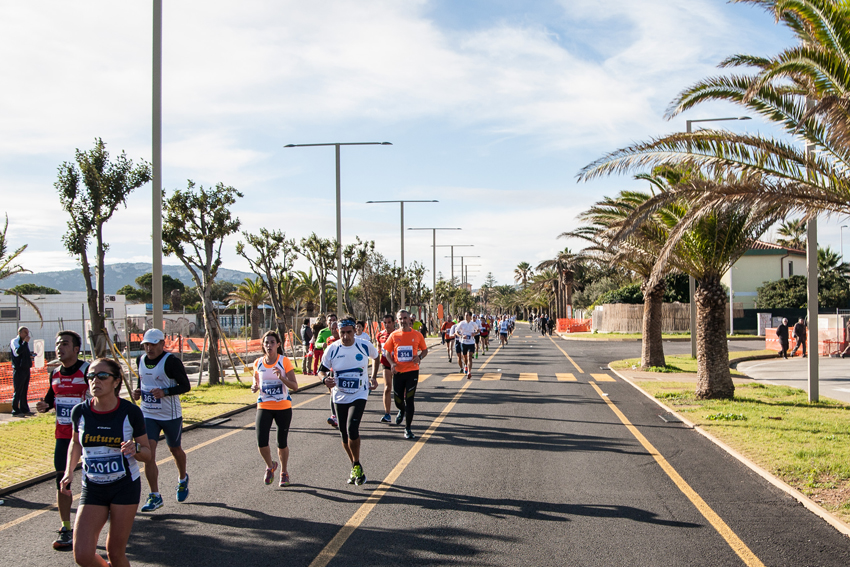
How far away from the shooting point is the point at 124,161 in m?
15.7

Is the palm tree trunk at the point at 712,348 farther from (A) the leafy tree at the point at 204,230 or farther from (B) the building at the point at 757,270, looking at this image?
(B) the building at the point at 757,270

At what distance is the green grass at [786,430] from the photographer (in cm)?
720

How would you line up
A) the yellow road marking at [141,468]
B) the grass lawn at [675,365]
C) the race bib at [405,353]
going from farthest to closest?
the grass lawn at [675,365] → the race bib at [405,353] → the yellow road marking at [141,468]

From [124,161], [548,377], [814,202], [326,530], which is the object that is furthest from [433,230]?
[326,530]

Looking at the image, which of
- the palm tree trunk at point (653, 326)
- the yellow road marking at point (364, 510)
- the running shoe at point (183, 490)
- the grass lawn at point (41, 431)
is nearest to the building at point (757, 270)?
the palm tree trunk at point (653, 326)

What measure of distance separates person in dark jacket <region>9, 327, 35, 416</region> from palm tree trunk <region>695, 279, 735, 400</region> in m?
13.5

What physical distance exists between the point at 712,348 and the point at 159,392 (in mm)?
11409

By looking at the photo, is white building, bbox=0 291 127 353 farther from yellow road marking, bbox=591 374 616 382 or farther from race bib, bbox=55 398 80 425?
race bib, bbox=55 398 80 425

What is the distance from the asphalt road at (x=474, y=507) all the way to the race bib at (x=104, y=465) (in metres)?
1.14

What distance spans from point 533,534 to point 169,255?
629 inches

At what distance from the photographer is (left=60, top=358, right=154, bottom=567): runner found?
13.8 feet

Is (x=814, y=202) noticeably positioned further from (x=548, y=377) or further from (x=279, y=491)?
(x=548, y=377)

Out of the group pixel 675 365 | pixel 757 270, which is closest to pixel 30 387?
pixel 675 365

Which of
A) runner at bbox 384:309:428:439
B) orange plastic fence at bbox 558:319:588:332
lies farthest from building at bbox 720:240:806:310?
runner at bbox 384:309:428:439
